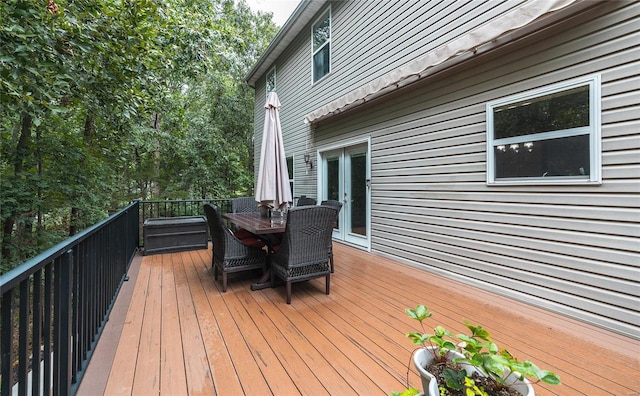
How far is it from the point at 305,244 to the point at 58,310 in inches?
77.2

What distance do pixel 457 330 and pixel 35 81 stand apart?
15.1 feet

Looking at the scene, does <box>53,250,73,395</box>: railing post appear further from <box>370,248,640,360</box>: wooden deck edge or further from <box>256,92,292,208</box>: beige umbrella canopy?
<box>370,248,640,360</box>: wooden deck edge

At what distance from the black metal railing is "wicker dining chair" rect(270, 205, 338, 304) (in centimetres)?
159

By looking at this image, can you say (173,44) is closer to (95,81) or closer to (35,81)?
(95,81)

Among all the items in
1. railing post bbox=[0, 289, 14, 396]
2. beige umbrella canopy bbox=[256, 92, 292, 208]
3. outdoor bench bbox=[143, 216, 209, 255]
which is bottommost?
outdoor bench bbox=[143, 216, 209, 255]

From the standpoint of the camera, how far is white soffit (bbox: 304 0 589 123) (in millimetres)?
2523

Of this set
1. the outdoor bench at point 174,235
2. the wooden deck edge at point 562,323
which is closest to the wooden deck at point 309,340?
the wooden deck edge at point 562,323

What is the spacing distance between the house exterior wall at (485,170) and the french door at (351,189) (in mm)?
Answer: 277

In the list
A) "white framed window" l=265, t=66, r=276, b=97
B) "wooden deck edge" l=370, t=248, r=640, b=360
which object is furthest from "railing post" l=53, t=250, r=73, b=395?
"white framed window" l=265, t=66, r=276, b=97

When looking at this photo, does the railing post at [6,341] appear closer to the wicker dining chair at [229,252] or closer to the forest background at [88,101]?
the wicker dining chair at [229,252]

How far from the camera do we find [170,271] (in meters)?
4.12

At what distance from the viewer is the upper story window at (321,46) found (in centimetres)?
639

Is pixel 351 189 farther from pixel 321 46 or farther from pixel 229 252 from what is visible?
pixel 321 46

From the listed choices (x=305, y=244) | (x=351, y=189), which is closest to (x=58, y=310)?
(x=305, y=244)
